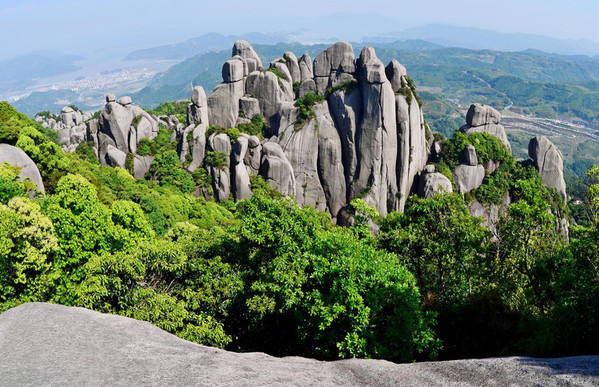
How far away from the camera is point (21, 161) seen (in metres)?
25.6

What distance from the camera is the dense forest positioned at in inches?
466

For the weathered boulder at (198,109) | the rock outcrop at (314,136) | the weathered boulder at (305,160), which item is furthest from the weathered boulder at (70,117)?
the weathered boulder at (305,160)

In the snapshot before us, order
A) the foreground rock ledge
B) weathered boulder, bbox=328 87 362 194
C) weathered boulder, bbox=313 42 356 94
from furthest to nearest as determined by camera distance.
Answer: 1. weathered boulder, bbox=313 42 356 94
2. weathered boulder, bbox=328 87 362 194
3. the foreground rock ledge

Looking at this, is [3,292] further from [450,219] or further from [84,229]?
[450,219]

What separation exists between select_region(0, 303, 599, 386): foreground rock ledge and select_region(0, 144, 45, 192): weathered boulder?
19.7 m

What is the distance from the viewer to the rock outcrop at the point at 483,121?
172 feet

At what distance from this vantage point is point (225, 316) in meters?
14.9

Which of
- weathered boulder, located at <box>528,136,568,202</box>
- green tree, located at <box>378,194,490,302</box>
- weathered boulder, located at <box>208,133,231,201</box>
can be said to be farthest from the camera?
weathered boulder, located at <box>528,136,568,202</box>

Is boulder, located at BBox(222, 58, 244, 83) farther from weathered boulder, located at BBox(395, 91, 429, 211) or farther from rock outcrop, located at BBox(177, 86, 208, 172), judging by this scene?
weathered boulder, located at BBox(395, 91, 429, 211)

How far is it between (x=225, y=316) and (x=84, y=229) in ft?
26.4

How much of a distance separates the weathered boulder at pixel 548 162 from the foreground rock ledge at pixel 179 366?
167 feet

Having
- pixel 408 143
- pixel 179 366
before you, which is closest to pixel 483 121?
pixel 408 143

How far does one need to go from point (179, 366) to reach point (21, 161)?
2480cm

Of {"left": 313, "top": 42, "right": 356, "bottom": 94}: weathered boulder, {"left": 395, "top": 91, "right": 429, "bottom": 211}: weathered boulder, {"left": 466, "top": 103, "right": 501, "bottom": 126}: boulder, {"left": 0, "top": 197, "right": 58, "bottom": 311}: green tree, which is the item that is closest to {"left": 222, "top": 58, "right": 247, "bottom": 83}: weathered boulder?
{"left": 313, "top": 42, "right": 356, "bottom": 94}: weathered boulder
